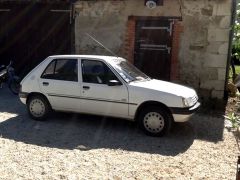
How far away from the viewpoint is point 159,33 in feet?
35.6

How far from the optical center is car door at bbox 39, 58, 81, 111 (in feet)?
25.2

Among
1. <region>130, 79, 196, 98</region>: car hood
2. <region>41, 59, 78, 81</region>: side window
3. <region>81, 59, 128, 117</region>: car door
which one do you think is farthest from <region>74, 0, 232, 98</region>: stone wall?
<region>81, 59, 128, 117</region>: car door

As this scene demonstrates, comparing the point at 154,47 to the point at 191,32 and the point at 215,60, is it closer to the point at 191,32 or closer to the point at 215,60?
the point at 191,32

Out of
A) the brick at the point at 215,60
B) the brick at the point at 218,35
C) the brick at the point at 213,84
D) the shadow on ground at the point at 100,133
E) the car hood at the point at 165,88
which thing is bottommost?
the shadow on ground at the point at 100,133

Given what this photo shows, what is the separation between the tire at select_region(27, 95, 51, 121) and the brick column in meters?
4.27

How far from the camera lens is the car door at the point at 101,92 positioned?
7.26 metres

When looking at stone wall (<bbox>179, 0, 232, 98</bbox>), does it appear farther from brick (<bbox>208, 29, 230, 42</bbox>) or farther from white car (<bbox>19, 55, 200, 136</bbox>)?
white car (<bbox>19, 55, 200, 136</bbox>)

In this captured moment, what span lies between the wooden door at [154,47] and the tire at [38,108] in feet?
13.2

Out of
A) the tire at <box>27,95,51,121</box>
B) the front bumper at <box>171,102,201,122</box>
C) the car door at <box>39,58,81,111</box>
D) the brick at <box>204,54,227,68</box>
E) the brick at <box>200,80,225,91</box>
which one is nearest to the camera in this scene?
the front bumper at <box>171,102,201,122</box>

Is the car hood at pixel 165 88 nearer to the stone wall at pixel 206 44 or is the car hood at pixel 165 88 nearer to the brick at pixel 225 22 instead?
the stone wall at pixel 206 44

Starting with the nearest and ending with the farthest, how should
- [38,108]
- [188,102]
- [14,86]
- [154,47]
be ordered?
[188,102] < [38,108] < [154,47] < [14,86]

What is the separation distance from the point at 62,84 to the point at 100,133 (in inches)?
54.1

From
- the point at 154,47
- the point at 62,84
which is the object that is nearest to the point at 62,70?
the point at 62,84

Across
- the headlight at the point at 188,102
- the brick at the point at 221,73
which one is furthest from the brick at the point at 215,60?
the headlight at the point at 188,102
